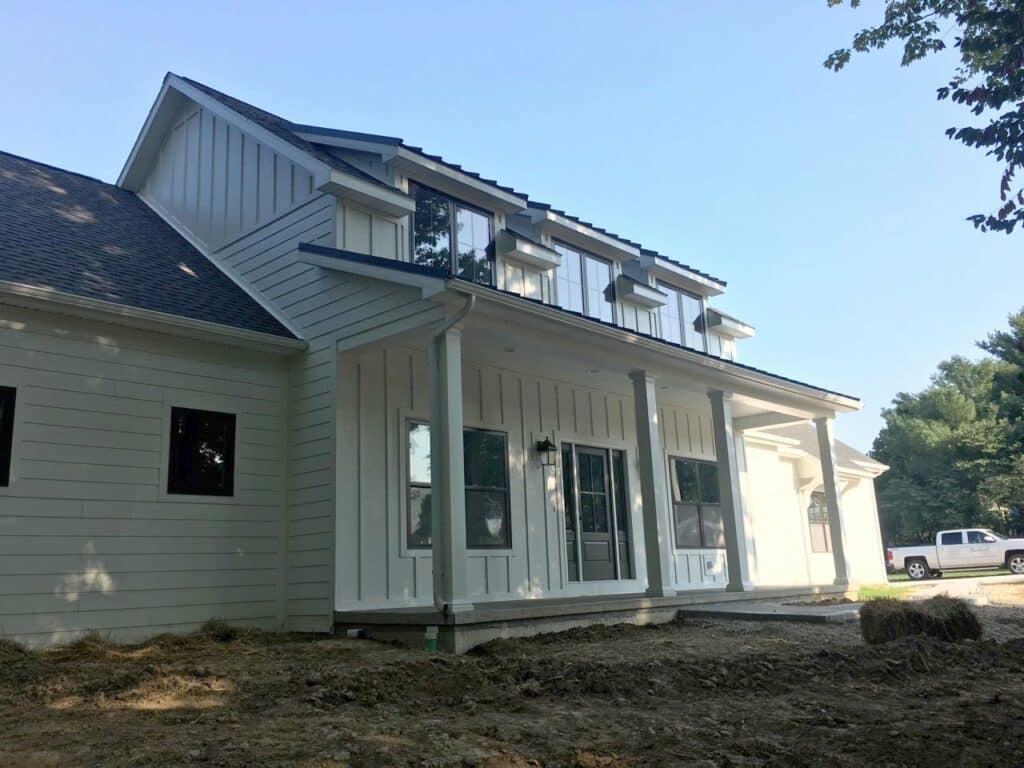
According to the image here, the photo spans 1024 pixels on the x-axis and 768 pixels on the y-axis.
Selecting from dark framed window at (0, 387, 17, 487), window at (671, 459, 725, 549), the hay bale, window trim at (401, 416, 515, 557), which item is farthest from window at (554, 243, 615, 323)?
dark framed window at (0, 387, 17, 487)

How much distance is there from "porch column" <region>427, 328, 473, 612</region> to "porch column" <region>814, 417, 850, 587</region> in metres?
7.30

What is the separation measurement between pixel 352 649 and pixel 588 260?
→ 8.04 meters

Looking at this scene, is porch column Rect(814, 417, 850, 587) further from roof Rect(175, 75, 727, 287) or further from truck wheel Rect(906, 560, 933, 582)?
truck wheel Rect(906, 560, 933, 582)

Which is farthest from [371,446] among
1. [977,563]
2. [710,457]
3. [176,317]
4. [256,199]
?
[977,563]

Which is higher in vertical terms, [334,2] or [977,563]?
[334,2]

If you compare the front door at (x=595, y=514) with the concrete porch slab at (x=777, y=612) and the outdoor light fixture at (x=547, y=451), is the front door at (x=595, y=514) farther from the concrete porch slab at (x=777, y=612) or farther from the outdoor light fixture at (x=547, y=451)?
the concrete porch slab at (x=777, y=612)

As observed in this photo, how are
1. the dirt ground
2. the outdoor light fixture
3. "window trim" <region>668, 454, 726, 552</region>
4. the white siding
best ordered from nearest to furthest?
the dirt ground, the white siding, the outdoor light fixture, "window trim" <region>668, 454, 726, 552</region>

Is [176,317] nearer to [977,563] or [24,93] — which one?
[24,93]

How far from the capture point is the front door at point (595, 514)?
10867 millimetres

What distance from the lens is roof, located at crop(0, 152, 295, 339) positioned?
780 centimetres

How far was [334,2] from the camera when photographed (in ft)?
39.0

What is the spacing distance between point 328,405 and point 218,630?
7.98ft

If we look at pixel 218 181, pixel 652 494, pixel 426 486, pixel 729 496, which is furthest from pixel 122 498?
pixel 729 496

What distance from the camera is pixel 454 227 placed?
35.0ft
